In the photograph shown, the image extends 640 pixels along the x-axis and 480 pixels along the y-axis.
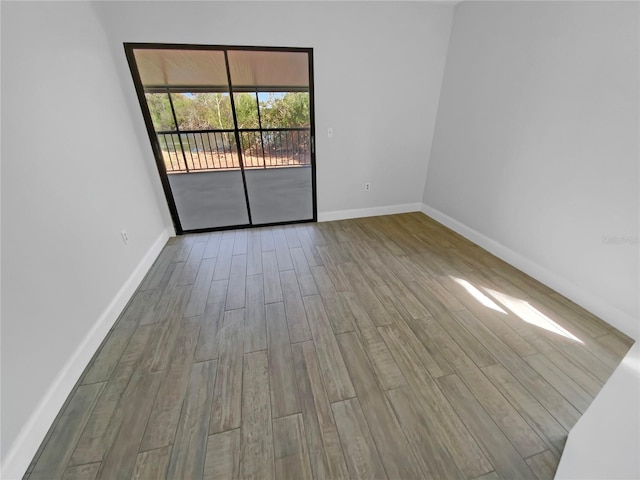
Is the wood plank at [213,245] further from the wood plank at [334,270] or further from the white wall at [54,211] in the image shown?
the wood plank at [334,270]

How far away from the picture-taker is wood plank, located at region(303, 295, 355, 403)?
1331 millimetres

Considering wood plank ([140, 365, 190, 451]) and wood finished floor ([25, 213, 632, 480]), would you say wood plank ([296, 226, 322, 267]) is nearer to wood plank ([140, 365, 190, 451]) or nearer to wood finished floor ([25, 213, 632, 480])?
wood finished floor ([25, 213, 632, 480])

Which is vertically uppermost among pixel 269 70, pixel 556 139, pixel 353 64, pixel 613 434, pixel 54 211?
pixel 269 70

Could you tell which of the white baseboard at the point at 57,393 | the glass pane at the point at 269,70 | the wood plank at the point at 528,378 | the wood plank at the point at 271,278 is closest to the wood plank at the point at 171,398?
the white baseboard at the point at 57,393

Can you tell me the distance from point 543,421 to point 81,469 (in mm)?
2060

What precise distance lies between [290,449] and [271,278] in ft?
4.31

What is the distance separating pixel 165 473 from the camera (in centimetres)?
103

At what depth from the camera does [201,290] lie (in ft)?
6.92

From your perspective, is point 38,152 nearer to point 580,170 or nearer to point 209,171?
point 580,170

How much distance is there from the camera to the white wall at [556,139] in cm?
156

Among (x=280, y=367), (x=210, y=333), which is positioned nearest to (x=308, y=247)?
(x=210, y=333)

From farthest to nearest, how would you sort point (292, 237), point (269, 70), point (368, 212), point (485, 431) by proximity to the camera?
point (269, 70) < point (368, 212) < point (292, 237) < point (485, 431)

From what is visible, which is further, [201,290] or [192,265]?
[192,265]

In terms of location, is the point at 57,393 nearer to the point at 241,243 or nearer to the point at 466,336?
the point at 241,243
